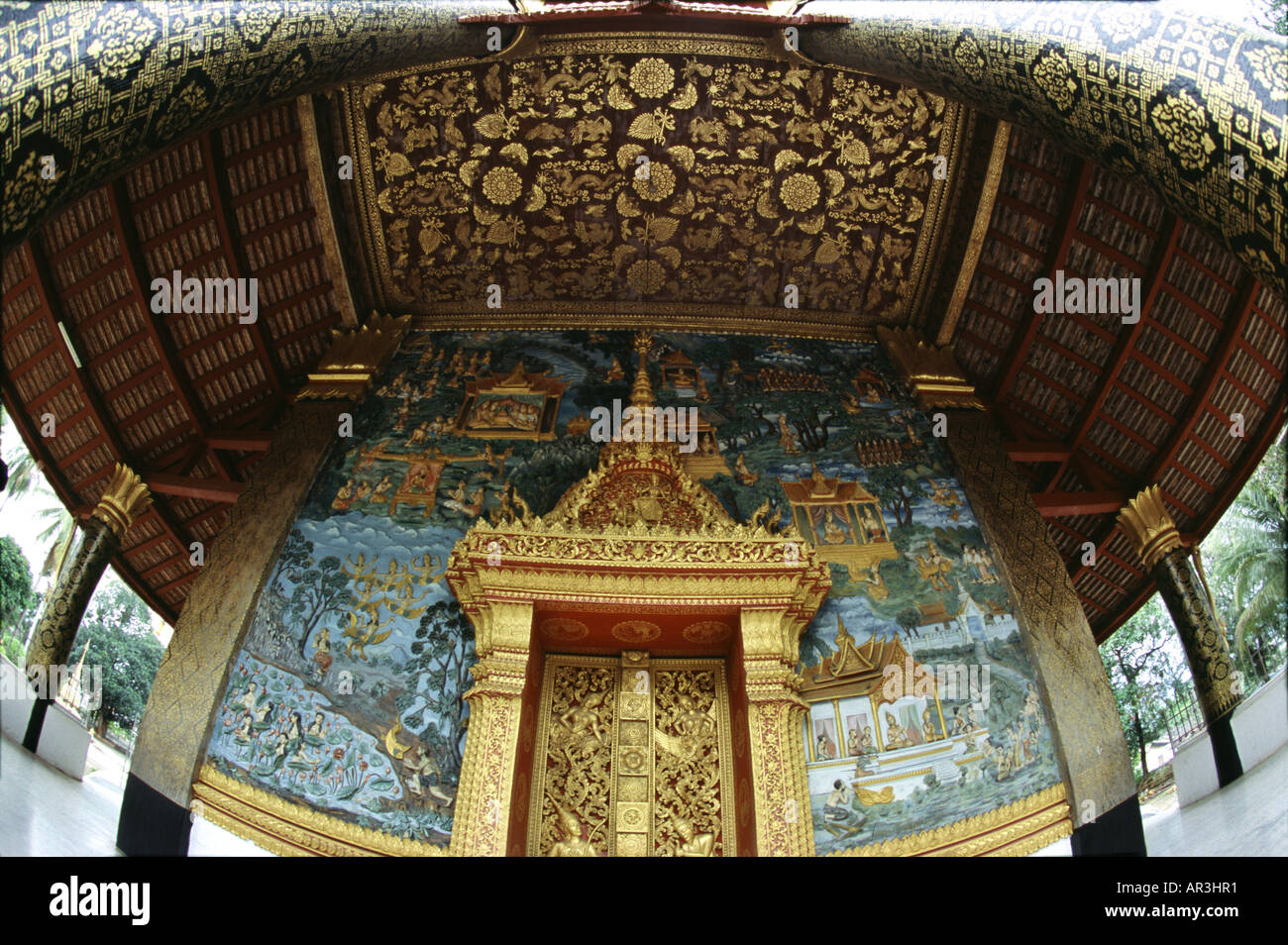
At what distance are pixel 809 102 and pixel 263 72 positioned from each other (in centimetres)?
544

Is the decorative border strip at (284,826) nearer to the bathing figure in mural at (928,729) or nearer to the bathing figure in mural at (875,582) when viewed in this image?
the bathing figure in mural at (928,729)

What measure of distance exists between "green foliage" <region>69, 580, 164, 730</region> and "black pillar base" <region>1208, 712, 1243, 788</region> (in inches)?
501

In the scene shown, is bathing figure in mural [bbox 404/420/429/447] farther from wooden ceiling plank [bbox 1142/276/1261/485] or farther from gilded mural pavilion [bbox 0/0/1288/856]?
wooden ceiling plank [bbox 1142/276/1261/485]

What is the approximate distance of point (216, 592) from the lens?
7523mm

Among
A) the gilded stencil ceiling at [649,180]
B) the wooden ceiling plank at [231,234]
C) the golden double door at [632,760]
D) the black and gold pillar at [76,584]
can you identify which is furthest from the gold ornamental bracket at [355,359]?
the golden double door at [632,760]

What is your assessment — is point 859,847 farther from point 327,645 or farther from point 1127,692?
point 1127,692

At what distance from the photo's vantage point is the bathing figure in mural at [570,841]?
679 centimetres

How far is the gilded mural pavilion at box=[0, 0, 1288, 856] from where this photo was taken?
629cm

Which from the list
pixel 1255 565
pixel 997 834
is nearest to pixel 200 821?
pixel 997 834

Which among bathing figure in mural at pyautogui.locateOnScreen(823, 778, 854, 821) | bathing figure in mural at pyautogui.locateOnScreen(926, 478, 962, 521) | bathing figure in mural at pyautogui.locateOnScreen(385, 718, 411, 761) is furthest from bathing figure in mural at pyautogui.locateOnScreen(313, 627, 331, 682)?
bathing figure in mural at pyautogui.locateOnScreen(926, 478, 962, 521)

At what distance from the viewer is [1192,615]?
9.25m

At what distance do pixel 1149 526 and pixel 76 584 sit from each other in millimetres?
10950

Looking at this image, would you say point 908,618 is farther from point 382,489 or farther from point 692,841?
point 382,489

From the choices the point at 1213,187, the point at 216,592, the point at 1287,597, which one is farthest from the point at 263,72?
the point at 1287,597
